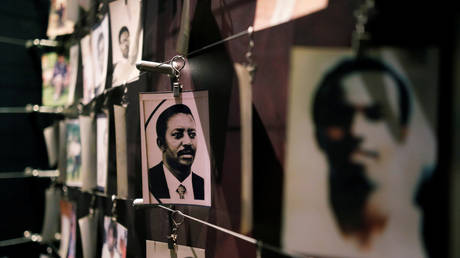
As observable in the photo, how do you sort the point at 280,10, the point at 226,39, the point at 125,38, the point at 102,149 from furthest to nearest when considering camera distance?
the point at 102,149 → the point at 125,38 → the point at 226,39 → the point at 280,10

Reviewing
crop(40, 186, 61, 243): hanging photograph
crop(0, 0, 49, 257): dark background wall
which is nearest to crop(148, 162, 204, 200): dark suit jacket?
crop(40, 186, 61, 243): hanging photograph

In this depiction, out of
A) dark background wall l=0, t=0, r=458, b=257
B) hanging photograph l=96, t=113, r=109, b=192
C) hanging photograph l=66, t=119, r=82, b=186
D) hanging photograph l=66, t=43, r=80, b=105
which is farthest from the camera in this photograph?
hanging photograph l=66, t=43, r=80, b=105

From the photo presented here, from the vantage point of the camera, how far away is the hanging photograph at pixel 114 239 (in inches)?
44.1

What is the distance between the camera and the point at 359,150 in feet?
1.56

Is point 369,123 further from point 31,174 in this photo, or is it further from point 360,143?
point 31,174

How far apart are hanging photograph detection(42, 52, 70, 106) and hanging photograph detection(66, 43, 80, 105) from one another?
12cm

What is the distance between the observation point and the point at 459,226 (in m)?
0.42

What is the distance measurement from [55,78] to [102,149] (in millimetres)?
844

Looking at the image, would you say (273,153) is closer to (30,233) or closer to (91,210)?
(91,210)

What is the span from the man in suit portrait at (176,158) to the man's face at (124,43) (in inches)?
15.6

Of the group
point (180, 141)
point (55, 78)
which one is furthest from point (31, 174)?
point (180, 141)

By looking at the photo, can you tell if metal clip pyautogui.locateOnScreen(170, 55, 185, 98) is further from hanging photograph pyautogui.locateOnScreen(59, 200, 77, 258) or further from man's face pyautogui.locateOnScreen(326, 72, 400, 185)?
hanging photograph pyautogui.locateOnScreen(59, 200, 77, 258)

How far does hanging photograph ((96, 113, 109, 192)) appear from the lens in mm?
1230

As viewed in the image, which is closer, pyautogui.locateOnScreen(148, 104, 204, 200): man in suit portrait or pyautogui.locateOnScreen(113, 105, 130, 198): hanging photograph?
pyautogui.locateOnScreen(148, 104, 204, 200): man in suit portrait
